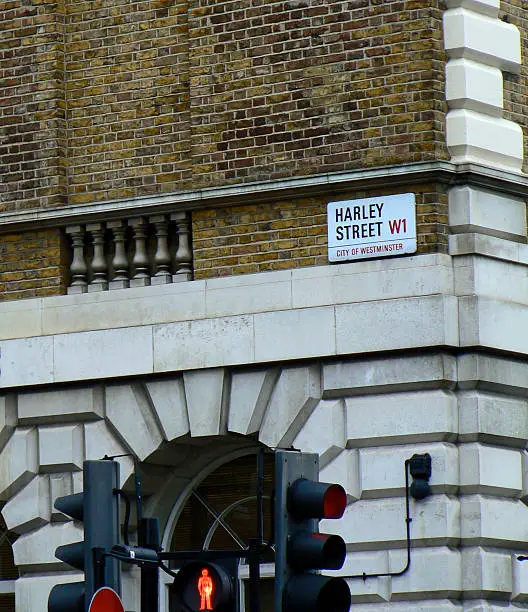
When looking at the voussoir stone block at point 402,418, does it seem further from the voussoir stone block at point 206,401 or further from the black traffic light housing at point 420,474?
the voussoir stone block at point 206,401

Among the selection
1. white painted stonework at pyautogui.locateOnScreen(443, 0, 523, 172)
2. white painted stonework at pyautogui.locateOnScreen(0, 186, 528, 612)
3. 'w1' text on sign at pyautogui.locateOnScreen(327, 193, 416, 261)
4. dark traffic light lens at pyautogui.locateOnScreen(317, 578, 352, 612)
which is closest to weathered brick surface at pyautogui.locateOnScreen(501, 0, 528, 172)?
white painted stonework at pyautogui.locateOnScreen(443, 0, 523, 172)

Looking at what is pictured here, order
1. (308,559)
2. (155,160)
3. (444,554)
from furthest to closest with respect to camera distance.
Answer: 1. (155,160)
2. (444,554)
3. (308,559)

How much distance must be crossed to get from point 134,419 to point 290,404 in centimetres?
146

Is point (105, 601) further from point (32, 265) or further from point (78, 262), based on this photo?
point (32, 265)

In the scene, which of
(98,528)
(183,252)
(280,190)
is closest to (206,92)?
(280,190)

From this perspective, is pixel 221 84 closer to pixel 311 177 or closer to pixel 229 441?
pixel 311 177

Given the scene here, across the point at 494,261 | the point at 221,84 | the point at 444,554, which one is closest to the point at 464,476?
the point at 444,554

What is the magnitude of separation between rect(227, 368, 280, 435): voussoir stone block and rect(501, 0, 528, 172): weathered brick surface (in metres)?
2.83

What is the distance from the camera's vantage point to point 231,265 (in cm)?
1603

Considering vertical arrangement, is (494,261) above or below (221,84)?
below

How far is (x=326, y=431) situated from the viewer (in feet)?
50.2

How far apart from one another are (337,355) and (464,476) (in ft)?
4.62

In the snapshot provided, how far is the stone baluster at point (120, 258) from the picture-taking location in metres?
16.5

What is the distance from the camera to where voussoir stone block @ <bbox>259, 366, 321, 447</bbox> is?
Answer: 15445 mm
